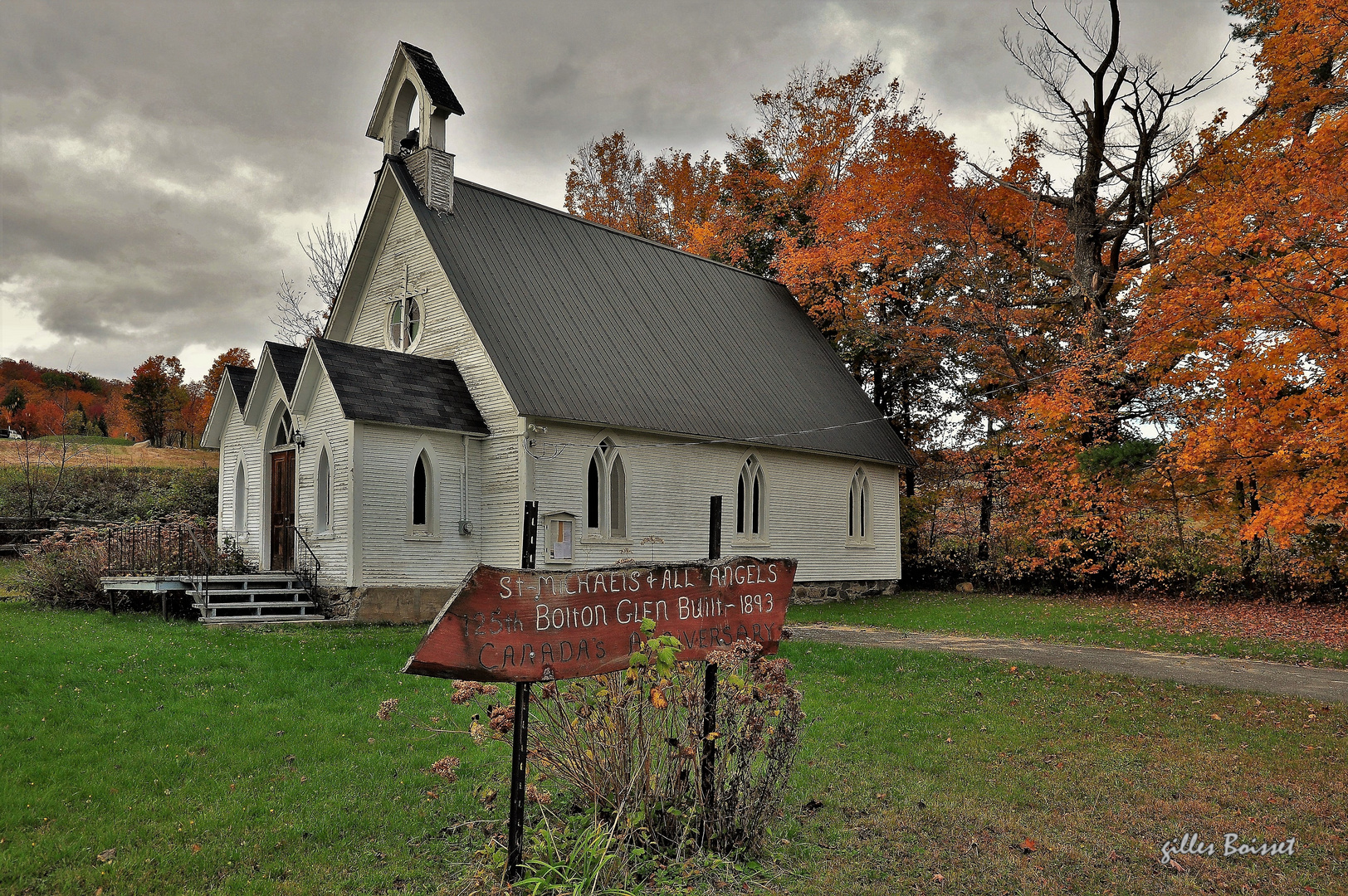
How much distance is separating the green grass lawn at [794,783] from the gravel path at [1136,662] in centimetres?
83

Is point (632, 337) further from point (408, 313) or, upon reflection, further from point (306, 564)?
point (306, 564)

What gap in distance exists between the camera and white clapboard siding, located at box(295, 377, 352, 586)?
631 inches

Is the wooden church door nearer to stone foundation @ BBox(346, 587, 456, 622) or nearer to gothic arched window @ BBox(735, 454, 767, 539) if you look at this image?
stone foundation @ BBox(346, 587, 456, 622)

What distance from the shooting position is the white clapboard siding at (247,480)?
18734mm

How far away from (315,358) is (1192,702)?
1405 cm

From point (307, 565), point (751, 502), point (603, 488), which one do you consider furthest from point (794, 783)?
point (751, 502)

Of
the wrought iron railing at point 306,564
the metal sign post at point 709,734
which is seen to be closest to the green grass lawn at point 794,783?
the metal sign post at point 709,734

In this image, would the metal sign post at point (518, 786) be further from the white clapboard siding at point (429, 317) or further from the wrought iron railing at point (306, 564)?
the wrought iron railing at point (306, 564)

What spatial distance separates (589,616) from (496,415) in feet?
41.7

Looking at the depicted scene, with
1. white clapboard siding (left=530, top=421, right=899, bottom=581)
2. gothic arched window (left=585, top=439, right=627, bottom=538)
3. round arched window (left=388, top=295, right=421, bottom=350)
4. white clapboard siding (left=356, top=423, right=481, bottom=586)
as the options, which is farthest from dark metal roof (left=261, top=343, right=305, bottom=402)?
gothic arched window (left=585, top=439, right=627, bottom=538)

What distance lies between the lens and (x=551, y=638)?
480 cm

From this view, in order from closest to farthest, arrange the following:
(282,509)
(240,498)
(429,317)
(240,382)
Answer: (282,509) → (429,317) → (240,382) → (240,498)

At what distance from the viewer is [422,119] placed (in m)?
19.4

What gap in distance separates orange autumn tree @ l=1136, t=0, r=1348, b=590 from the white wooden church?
26.3 feet
